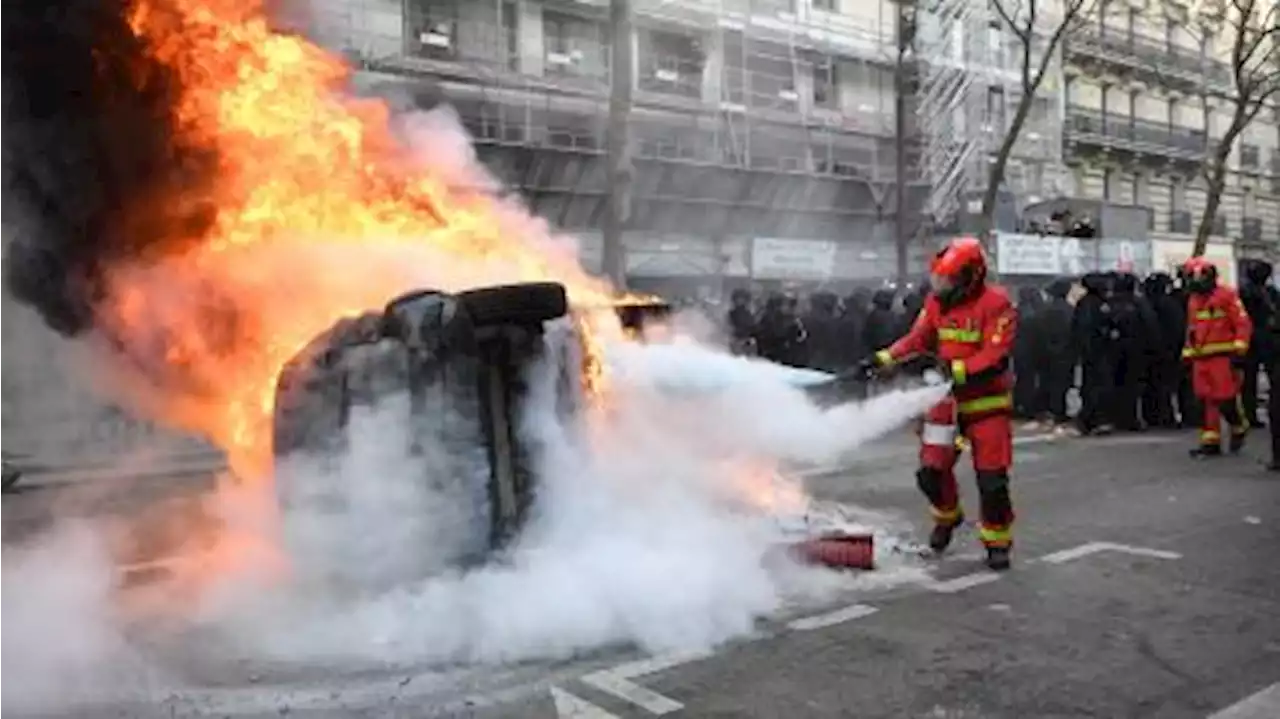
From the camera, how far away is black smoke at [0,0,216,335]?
Result: 16.9ft

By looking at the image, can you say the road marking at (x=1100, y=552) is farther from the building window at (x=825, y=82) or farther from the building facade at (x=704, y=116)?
the building window at (x=825, y=82)

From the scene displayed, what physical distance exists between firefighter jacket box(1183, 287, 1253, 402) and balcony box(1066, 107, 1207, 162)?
3044 cm

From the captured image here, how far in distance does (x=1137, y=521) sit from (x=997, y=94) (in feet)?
85.6

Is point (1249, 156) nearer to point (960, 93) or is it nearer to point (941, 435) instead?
point (960, 93)

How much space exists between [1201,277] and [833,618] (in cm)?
661

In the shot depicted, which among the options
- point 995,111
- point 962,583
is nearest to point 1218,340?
point 962,583

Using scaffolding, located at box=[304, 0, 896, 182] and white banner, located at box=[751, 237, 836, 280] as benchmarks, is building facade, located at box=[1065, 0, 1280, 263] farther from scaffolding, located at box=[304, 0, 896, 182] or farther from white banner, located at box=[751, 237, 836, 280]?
white banner, located at box=[751, 237, 836, 280]

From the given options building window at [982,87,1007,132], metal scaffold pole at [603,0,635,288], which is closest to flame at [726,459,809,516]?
metal scaffold pole at [603,0,635,288]

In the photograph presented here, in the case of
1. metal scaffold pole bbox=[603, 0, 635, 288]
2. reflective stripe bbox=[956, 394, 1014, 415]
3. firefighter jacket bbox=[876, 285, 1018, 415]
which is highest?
metal scaffold pole bbox=[603, 0, 635, 288]

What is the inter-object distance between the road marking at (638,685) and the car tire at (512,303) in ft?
5.02

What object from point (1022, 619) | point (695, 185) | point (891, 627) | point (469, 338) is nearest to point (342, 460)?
point (469, 338)

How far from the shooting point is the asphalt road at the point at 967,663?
164 inches

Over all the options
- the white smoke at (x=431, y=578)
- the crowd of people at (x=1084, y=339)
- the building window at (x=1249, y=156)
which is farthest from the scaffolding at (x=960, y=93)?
the white smoke at (x=431, y=578)

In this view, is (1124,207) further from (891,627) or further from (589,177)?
(891,627)
